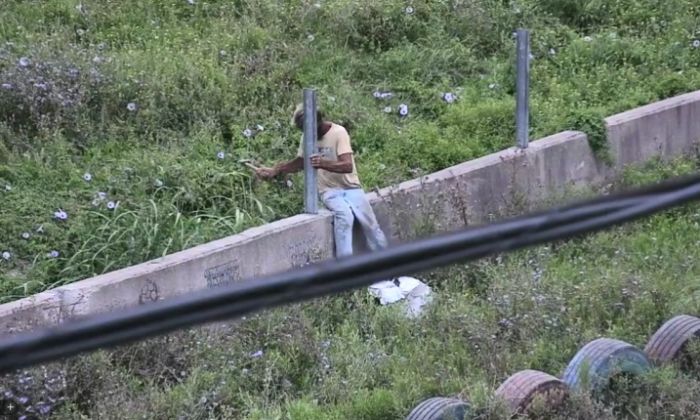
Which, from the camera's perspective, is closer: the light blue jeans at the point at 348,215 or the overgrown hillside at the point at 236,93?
the overgrown hillside at the point at 236,93

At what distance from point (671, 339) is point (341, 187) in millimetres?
3003

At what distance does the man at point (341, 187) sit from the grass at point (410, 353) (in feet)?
2.23

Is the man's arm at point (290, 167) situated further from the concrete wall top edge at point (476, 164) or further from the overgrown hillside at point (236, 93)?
the concrete wall top edge at point (476, 164)

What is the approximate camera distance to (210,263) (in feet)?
26.1

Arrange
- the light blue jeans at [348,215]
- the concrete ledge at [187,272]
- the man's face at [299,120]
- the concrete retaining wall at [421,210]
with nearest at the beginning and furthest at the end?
the concrete ledge at [187,272] < the concrete retaining wall at [421,210] < the light blue jeans at [348,215] < the man's face at [299,120]

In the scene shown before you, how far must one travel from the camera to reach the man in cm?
866

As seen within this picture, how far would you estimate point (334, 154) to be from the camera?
8719 millimetres

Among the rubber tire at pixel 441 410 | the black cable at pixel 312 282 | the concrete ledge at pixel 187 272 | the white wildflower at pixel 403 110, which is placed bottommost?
the rubber tire at pixel 441 410

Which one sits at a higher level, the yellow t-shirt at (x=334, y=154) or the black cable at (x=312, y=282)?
the yellow t-shirt at (x=334, y=154)

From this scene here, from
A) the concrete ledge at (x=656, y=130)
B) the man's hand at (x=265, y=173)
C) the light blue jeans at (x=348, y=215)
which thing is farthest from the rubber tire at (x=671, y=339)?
the concrete ledge at (x=656, y=130)

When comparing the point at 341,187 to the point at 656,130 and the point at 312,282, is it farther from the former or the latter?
the point at 312,282

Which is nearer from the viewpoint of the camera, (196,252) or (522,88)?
(196,252)

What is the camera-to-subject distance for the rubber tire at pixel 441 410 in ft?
19.1

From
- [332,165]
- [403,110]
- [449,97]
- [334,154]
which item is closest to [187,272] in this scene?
[332,165]
